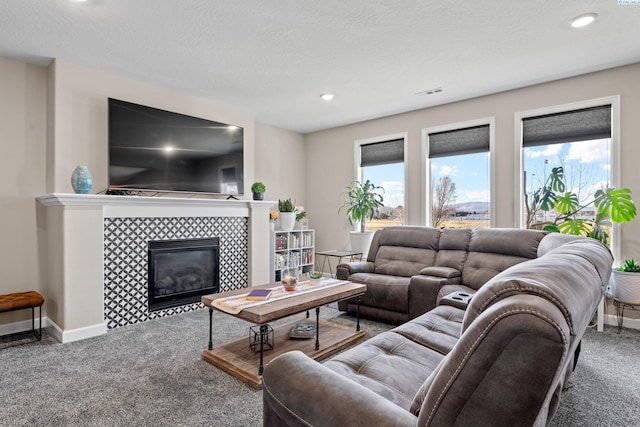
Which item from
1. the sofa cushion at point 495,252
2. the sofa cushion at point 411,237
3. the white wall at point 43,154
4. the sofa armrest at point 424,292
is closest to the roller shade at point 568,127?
the sofa cushion at point 495,252

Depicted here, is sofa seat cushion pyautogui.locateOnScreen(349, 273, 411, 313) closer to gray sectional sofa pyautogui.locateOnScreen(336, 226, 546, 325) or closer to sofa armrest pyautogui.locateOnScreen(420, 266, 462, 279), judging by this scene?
gray sectional sofa pyautogui.locateOnScreen(336, 226, 546, 325)

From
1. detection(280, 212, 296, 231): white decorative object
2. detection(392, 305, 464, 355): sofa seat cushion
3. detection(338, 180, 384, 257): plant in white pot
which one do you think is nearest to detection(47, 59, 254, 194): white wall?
detection(280, 212, 296, 231): white decorative object

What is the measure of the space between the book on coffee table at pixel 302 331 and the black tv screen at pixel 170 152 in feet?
7.26

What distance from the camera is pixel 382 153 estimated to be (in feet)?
17.5

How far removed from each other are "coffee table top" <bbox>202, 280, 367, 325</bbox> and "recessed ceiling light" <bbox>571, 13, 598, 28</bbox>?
2745 millimetres

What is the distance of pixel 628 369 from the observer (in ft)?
8.11

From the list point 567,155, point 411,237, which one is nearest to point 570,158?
point 567,155

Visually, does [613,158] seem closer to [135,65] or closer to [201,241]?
[201,241]

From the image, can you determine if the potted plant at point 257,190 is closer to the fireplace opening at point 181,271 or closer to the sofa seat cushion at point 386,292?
the fireplace opening at point 181,271

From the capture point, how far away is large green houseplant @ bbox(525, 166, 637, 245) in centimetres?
319

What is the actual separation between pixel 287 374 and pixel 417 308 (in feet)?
7.50

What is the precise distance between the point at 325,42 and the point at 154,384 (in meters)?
2.98

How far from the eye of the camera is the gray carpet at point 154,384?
1.89 metres

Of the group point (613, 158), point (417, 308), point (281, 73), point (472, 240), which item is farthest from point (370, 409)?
point (613, 158)
